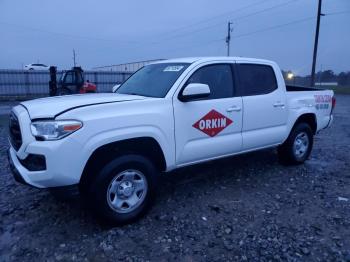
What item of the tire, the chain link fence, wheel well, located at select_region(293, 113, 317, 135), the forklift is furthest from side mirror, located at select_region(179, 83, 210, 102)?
the chain link fence

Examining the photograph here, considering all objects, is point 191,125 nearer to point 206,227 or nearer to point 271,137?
point 206,227

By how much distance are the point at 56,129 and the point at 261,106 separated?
3045 millimetres

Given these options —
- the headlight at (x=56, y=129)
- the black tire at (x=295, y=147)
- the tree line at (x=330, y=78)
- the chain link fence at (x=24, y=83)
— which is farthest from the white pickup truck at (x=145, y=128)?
the tree line at (x=330, y=78)

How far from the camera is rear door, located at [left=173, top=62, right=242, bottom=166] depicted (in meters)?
3.61

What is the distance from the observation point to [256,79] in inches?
183

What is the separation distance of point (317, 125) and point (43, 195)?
4.98 m

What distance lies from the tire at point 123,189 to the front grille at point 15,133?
932 millimetres

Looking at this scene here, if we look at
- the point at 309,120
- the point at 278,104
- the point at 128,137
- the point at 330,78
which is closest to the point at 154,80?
the point at 128,137

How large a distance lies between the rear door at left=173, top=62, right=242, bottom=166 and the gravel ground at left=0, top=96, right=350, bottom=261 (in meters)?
0.70

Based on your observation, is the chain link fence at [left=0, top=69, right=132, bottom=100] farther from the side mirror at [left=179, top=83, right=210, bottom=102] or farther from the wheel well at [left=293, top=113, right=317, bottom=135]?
the side mirror at [left=179, top=83, right=210, bottom=102]

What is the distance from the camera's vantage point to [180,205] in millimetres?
3896

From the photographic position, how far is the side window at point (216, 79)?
3969 mm

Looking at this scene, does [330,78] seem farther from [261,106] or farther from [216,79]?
[216,79]

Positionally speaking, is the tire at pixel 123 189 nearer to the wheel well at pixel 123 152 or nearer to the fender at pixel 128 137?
the wheel well at pixel 123 152
